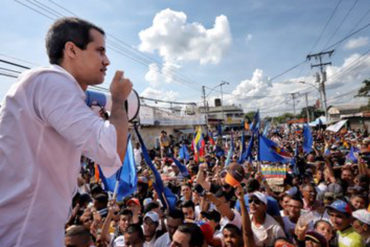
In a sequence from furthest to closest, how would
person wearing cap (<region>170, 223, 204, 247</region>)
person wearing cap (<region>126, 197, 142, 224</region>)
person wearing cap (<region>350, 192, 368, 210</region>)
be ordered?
person wearing cap (<region>126, 197, 142, 224</region>), person wearing cap (<region>350, 192, 368, 210</region>), person wearing cap (<region>170, 223, 204, 247</region>)

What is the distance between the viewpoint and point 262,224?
3.68m

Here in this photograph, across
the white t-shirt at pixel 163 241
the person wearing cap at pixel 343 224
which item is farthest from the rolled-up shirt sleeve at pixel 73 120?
the person wearing cap at pixel 343 224

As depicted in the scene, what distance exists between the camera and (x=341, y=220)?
3746 millimetres

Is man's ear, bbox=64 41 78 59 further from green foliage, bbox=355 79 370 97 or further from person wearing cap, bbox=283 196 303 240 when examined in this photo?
green foliage, bbox=355 79 370 97

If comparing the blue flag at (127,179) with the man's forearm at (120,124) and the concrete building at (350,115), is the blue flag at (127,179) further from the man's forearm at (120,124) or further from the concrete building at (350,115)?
the concrete building at (350,115)

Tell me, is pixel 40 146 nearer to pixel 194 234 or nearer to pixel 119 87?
pixel 119 87

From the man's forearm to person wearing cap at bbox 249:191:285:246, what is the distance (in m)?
3.04

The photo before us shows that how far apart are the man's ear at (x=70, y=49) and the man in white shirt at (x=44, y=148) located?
13cm

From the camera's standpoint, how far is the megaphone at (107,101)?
51.9 inches

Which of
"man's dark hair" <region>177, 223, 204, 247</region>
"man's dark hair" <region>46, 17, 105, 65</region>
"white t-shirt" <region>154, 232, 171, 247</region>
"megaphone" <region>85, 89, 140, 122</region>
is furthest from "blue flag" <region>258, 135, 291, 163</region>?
"man's dark hair" <region>46, 17, 105, 65</region>

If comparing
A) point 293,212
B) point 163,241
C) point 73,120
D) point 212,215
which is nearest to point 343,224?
→ point 293,212

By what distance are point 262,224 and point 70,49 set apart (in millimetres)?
3378

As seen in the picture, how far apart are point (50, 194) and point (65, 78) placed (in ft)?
1.38

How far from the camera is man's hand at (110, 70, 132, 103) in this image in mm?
1146
